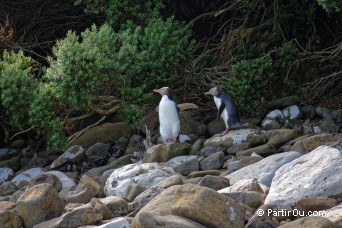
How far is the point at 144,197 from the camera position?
29.3 ft

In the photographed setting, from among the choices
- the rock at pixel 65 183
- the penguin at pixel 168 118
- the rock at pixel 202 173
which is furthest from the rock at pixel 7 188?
the rock at pixel 202 173

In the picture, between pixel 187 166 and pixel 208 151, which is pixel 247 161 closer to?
pixel 187 166

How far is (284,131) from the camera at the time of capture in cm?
1228

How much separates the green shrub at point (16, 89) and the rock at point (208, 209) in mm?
6436

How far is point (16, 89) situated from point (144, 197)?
5175mm

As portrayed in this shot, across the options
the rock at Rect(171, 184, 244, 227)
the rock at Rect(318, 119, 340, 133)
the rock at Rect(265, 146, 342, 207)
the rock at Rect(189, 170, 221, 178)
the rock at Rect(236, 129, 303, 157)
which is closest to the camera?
the rock at Rect(171, 184, 244, 227)

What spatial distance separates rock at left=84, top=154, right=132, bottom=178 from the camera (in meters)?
12.7

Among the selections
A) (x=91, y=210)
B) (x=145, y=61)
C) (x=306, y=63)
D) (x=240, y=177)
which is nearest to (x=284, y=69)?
(x=306, y=63)

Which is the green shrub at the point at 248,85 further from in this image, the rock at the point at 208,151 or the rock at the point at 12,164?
the rock at the point at 12,164

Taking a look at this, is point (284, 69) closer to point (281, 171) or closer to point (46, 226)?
point (281, 171)

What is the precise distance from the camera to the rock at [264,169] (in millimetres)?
9477

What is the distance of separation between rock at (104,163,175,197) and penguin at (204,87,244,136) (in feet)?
8.56

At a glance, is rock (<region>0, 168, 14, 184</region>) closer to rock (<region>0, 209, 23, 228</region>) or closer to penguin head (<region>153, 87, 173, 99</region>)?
penguin head (<region>153, 87, 173, 99</region>)

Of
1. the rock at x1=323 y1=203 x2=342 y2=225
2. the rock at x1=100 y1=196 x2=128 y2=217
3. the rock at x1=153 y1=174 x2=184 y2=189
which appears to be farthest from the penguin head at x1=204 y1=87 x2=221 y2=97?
the rock at x1=323 y1=203 x2=342 y2=225
